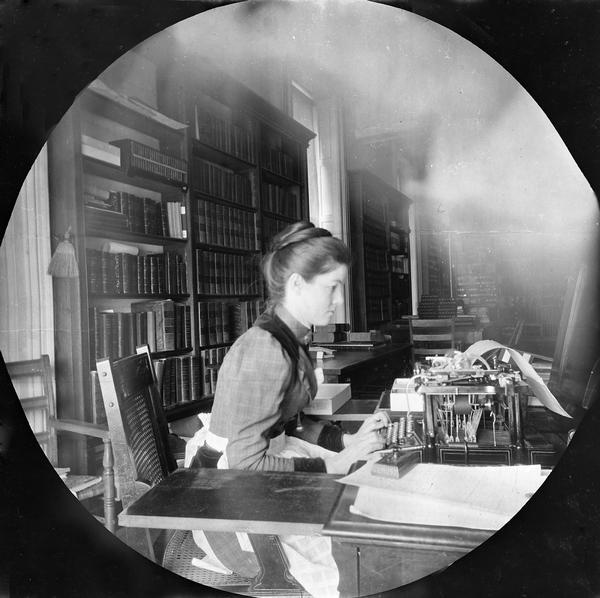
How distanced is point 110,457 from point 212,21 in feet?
3.37

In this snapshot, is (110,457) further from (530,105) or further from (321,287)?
(530,105)

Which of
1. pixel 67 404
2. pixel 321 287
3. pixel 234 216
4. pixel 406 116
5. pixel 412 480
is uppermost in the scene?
pixel 406 116

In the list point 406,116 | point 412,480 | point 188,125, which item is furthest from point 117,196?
point 412,480

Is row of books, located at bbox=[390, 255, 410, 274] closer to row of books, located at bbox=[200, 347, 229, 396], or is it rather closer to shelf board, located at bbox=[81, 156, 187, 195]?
row of books, located at bbox=[200, 347, 229, 396]

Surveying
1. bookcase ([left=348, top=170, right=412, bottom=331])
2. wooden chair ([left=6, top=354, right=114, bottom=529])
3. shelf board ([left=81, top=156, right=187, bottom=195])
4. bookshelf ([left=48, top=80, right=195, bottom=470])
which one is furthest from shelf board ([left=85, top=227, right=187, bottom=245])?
bookcase ([left=348, top=170, right=412, bottom=331])

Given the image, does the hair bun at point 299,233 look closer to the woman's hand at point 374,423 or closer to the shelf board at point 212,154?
the shelf board at point 212,154

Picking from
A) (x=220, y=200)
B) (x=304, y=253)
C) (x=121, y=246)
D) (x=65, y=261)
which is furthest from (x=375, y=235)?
(x=65, y=261)

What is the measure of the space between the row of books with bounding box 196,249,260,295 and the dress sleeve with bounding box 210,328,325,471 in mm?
103

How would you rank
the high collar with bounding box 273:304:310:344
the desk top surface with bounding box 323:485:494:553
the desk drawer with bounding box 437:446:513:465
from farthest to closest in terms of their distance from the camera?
the high collar with bounding box 273:304:310:344
the desk drawer with bounding box 437:446:513:465
the desk top surface with bounding box 323:485:494:553

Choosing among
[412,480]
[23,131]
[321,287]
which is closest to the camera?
[412,480]

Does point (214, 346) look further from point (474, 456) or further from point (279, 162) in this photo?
point (474, 456)

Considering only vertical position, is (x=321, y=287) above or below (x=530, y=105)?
below

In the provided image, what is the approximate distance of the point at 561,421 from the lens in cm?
127

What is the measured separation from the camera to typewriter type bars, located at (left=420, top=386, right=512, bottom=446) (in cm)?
117
